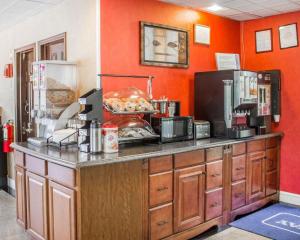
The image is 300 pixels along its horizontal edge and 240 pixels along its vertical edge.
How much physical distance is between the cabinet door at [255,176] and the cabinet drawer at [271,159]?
0.14 metres

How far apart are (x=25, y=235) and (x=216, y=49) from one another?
3228 mm

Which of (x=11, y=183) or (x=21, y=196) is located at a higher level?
(x=21, y=196)

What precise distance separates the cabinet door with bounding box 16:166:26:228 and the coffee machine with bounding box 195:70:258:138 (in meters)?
2.10

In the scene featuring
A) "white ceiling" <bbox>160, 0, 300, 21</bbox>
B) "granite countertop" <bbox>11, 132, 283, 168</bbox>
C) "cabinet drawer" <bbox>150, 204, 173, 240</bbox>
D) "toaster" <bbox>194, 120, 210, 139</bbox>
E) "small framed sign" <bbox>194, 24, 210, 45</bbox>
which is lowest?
"cabinet drawer" <bbox>150, 204, 173, 240</bbox>

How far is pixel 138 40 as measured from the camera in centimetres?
379

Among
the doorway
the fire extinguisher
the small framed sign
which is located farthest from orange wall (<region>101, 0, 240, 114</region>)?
the fire extinguisher

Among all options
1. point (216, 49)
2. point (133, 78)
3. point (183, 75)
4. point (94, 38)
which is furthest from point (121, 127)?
point (216, 49)

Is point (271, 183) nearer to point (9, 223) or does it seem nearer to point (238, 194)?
point (238, 194)

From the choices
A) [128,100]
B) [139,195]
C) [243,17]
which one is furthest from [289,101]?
[139,195]

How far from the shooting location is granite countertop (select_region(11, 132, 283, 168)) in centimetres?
261

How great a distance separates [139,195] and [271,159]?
225cm

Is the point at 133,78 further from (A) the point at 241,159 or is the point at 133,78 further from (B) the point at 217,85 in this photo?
(A) the point at 241,159

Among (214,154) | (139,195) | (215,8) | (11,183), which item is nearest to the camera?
(139,195)

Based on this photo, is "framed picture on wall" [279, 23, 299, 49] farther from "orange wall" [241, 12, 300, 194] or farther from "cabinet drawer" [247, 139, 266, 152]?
"cabinet drawer" [247, 139, 266, 152]
